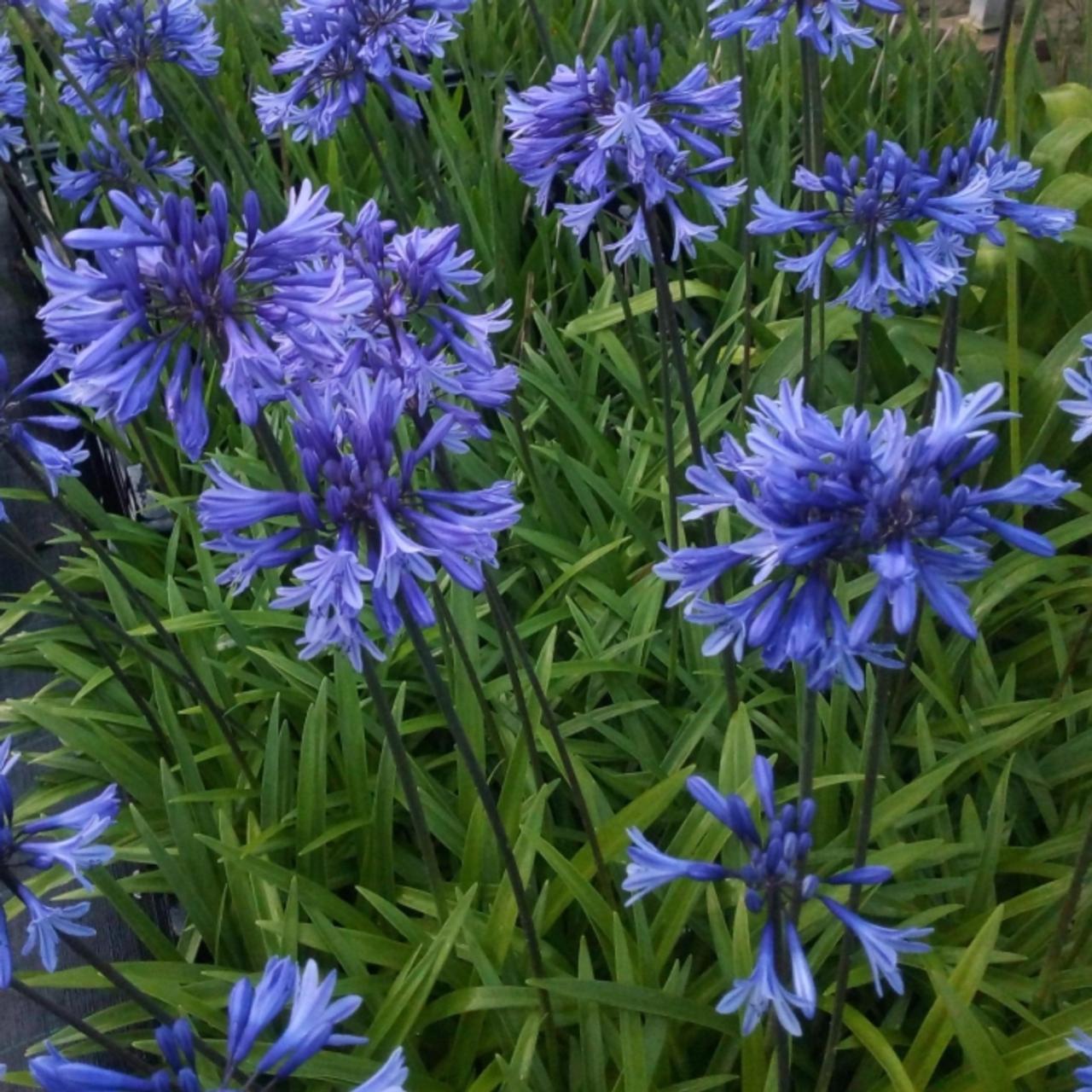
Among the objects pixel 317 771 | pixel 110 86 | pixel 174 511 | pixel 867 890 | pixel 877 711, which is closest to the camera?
pixel 877 711

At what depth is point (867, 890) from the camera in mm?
2188

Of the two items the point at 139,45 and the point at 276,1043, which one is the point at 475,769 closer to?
the point at 276,1043

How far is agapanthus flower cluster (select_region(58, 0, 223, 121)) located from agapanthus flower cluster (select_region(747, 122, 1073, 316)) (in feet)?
6.29

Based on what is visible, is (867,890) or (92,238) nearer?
(92,238)

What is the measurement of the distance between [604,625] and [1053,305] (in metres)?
1.83

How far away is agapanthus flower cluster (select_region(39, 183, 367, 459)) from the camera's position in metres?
1.36

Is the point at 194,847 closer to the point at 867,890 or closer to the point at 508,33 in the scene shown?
the point at 867,890

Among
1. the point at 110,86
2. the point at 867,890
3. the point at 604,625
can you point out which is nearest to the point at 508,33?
the point at 110,86

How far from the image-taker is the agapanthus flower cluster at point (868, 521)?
1.20 metres

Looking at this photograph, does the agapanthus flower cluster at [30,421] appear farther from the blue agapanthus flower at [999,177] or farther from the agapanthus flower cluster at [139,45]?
the blue agapanthus flower at [999,177]

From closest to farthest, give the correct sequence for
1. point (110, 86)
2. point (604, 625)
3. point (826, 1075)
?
point (826, 1075)
point (604, 625)
point (110, 86)

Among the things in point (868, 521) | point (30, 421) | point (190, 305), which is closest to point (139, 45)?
point (30, 421)

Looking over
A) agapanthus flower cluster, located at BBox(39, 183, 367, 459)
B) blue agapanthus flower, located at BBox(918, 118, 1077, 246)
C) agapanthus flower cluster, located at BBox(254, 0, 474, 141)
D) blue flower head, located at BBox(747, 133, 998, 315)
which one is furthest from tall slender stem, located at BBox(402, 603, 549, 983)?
agapanthus flower cluster, located at BBox(254, 0, 474, 141)

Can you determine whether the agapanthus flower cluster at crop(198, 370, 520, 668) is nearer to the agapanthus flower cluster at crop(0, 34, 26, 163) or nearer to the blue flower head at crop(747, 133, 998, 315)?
the blue flower head at crop(747, 133, 998, 315)
